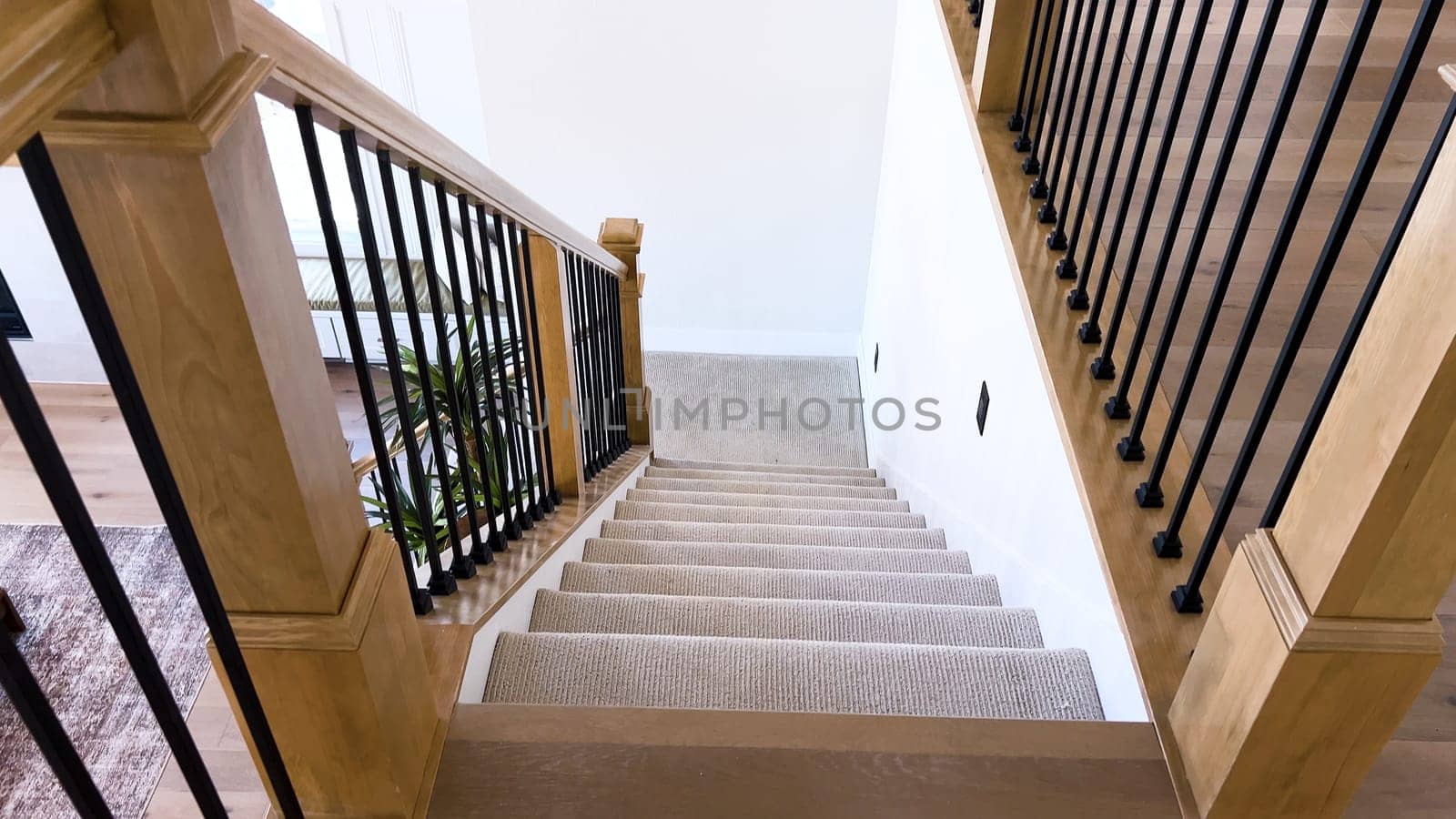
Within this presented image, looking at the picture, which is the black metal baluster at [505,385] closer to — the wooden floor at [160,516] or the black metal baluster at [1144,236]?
the wooden floor at [160,516]

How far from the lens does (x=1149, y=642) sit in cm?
127

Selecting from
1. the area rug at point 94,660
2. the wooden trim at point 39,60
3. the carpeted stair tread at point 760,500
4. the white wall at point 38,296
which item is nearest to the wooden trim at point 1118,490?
the wooden trim at point 39,60

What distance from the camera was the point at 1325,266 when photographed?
3.29 ft

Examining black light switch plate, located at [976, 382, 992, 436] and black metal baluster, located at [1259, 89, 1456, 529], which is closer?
black metal baluster, located at [1259, 89, 1456, 529]

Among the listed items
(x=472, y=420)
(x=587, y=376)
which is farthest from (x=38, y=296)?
(x=472, y=420)

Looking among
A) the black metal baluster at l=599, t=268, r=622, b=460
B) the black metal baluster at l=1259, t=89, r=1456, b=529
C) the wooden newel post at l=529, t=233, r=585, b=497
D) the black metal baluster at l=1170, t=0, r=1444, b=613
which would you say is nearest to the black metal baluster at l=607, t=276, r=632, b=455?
the black metal baluster at l=599, t=268, r=622, b=460

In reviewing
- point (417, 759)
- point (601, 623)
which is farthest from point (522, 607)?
point (417, 759)

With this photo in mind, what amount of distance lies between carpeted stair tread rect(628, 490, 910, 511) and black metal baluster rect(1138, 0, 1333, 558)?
172 cm

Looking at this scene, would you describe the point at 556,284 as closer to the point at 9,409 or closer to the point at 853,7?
the point at 9,409

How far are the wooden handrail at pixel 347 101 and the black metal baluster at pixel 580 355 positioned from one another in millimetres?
832

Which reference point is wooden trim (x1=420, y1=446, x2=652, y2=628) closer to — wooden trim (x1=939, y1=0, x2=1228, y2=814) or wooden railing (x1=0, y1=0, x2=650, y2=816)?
wooden railing (x1=0, y1=0, x2=650, y2=816)

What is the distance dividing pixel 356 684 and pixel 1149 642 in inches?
38.2

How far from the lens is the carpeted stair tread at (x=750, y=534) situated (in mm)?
2482

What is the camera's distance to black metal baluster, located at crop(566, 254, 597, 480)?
7.78 ft
